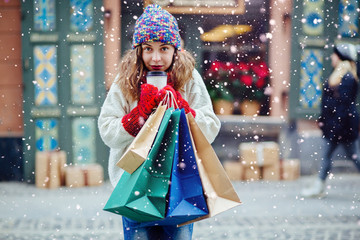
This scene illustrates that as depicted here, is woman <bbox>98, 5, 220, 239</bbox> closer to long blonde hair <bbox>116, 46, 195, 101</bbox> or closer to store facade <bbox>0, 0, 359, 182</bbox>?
long blonde hair <bbox>116, 46, 195, 101</bbox>

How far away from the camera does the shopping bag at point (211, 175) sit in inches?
79.7

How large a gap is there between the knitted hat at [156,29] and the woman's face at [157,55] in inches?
1.1

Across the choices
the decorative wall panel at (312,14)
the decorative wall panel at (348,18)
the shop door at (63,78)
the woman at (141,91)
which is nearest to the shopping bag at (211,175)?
the woman at (141,91)

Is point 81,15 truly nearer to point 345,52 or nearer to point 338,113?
point 345,52

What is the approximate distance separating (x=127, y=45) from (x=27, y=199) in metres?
2.43

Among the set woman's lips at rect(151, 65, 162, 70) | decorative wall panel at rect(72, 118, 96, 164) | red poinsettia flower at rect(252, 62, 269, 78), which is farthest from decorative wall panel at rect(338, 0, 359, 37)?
woman's lips at rect(151, 65, 162, 70)

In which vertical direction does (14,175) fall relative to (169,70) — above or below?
below

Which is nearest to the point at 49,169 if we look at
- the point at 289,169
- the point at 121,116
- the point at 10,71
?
the point at 10,71

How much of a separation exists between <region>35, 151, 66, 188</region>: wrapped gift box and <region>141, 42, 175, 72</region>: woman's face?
422cm

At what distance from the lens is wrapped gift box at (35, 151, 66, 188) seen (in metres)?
6.24

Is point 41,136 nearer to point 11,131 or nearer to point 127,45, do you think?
point 11,131

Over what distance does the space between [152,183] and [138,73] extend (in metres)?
0.57

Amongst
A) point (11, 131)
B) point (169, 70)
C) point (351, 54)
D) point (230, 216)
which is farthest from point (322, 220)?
point (11, 131)

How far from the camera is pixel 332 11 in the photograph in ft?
23.0
